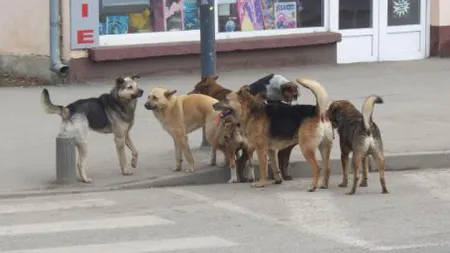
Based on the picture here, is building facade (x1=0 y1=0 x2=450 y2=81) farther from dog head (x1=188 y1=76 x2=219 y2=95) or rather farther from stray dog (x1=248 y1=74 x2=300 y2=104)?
stray dog (x1=248 y1=74 x2=300 y2=104)

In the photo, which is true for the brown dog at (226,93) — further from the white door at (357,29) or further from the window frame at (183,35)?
the white door at (357,29)

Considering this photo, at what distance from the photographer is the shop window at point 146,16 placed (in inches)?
659

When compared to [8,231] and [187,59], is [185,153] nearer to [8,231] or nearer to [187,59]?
[8,231]

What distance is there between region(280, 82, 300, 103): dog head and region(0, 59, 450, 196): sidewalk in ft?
2.66

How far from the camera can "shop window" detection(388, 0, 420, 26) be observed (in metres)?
19.2

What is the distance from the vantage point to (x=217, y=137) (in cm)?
1064

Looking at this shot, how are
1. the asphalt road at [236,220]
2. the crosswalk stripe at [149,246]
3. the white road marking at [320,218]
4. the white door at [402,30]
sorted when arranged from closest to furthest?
the crosswalk stripe at [149,246], the asphalt road at [236,220], the white road marking at [320,218], the white door at [402,30]

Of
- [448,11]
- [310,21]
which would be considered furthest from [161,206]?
[448,11]

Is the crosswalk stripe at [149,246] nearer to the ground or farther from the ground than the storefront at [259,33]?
nearer to the ground

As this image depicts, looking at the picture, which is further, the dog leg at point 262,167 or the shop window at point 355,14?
the shop window at point 355,14

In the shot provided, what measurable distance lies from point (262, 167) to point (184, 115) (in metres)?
1.02

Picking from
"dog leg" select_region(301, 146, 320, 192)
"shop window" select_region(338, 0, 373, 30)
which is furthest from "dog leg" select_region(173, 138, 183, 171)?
"shop window" select_region(338, 0, 373, 30)

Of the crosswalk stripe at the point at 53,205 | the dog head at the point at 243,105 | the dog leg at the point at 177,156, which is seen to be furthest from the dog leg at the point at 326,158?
the crosswalk stripe at the point at 53,205

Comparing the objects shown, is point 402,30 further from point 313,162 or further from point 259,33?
point 313,162
